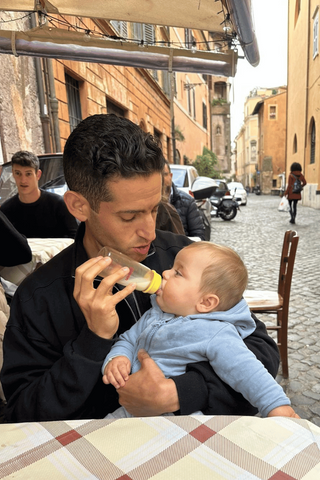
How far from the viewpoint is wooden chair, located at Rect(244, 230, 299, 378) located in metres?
2.97

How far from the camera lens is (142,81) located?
14664 mm

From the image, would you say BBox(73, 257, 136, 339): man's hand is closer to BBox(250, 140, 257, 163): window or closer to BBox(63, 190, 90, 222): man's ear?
BBox(63, 190, 90, 222): man's ear

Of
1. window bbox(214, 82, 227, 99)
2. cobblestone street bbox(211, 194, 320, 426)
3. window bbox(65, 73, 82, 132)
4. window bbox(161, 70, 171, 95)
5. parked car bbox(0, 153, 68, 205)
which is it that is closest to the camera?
cobblestone street bbox(211, 194, 320, 426)

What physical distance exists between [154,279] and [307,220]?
1304cm

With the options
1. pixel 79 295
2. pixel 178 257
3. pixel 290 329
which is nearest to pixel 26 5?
pixel 178 257

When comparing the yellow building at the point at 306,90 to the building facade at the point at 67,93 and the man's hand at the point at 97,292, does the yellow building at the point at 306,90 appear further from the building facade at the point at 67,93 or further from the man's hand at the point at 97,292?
the man's hand at the point at 97,292

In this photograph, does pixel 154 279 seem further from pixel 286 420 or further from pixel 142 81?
pixel 142 81

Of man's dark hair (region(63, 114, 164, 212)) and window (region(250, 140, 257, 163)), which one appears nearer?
man's dark hair (region(63, 114, 164, 212))

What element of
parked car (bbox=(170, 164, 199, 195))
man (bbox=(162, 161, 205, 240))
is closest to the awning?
man (bbox=(162, 161, 205, 240))

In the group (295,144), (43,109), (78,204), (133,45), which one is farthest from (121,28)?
(295,144)

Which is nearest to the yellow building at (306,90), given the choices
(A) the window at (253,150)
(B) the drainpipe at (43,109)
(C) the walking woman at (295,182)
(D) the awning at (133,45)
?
(C) the walking woman at (295,182)

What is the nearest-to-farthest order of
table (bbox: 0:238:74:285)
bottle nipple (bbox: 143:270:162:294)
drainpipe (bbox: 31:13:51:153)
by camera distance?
1. bottle nipple (bbox: 143:270:162:294)
2. table (bbox: 0:238:74:285)
3. drainpipe (bbox: 31:13:51:153)

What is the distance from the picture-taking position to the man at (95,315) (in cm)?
118

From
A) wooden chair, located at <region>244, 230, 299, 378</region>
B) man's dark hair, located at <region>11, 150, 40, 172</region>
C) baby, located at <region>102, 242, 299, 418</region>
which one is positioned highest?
man's dark hair, located at <region>11, 150, 40, 172</region>
